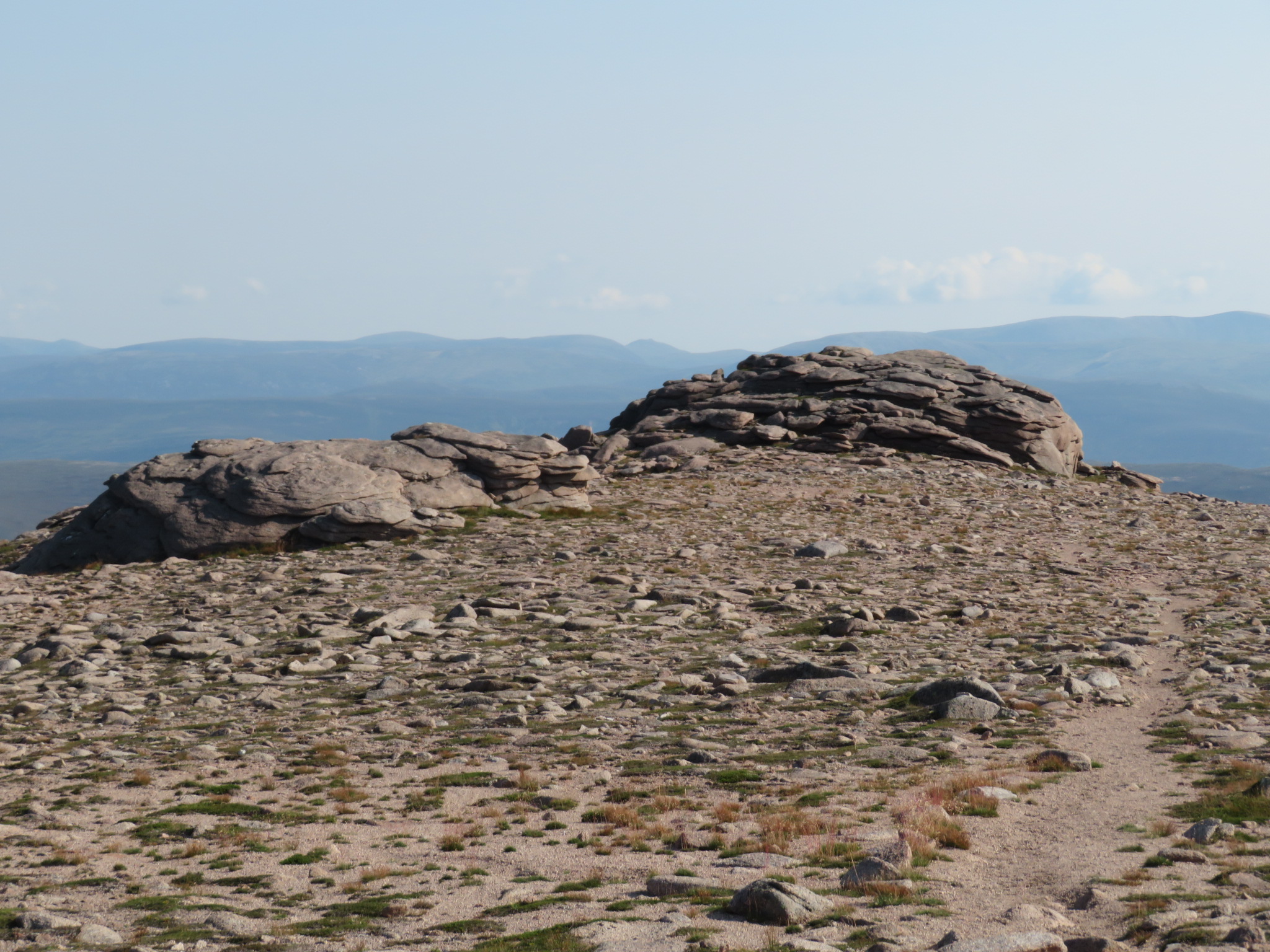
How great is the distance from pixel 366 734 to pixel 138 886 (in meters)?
5.80

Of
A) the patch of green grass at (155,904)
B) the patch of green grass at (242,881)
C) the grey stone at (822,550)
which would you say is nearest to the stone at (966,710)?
the patch of green grass at (242,881)

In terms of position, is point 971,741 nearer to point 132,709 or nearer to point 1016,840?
point 1016,840

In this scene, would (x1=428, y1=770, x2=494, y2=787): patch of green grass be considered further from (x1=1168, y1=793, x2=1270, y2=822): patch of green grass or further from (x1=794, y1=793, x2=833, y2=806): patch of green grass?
(x1=1168, y1=793, x2=1270, y2=822): patch of green grass

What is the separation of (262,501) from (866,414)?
1379 inches

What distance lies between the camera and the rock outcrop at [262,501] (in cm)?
3297

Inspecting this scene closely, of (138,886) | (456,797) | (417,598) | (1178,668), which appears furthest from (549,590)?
(138,886)

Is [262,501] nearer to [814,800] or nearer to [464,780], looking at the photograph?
[464,780]

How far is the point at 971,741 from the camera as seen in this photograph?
51.7 feet

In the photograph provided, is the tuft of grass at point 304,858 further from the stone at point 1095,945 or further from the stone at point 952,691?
the stone at point 952,691

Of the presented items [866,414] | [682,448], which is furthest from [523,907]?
[866,414]

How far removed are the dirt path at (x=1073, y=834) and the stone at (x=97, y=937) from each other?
7802 mm

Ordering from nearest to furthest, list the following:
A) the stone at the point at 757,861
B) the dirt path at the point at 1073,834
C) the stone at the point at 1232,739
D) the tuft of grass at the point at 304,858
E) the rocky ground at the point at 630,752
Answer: the rocky ground at the point at 630,752, the dirt path at the point at 1073,834, the stone at the point at 757,861, the tuft of grass at the point at 304,858, the stone at the point at 1232,739

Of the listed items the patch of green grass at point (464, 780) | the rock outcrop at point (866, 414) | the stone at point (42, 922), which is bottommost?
the patch of green grass at point (464, 780)

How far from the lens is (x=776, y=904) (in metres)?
9.56
